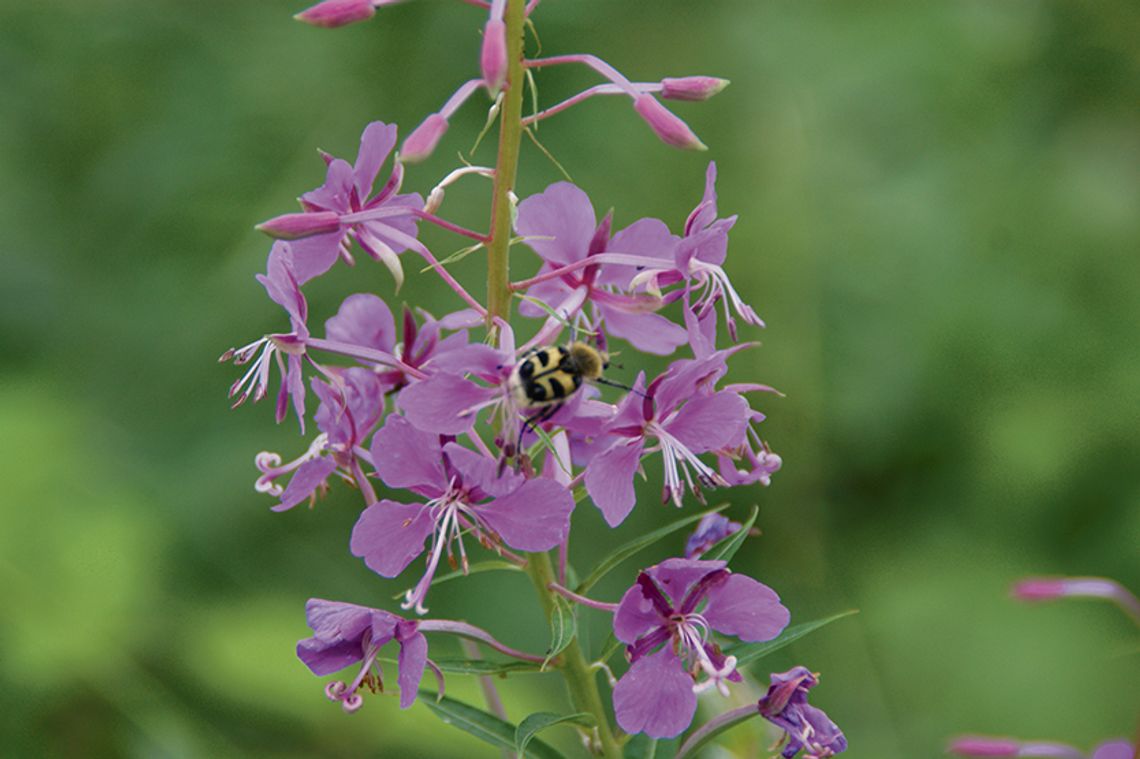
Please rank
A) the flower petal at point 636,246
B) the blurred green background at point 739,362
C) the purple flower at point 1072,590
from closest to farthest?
1. the flower petal at point 636,246
2. the purple flower at point 1072,590
3. the blurred green background at point 739,362

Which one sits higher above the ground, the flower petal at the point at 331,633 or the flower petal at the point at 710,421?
the flower petal at the point at 710,421

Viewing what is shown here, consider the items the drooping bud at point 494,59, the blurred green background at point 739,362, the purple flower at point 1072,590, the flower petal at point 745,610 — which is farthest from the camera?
the blurred green background at point 739,362

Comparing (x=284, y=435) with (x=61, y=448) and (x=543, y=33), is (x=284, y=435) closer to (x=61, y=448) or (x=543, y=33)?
(x=61, y=448)

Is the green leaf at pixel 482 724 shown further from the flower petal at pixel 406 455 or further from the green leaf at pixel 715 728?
the flower petal at pixel 406 455

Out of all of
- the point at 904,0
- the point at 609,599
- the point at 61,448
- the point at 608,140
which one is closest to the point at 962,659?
the point at 609,599

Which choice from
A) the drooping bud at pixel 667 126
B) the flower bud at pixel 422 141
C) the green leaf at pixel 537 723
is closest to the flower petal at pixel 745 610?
the green leaf at pixel 537 723

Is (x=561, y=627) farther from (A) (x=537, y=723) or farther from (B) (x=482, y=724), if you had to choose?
(B) (x=482, y=724)
